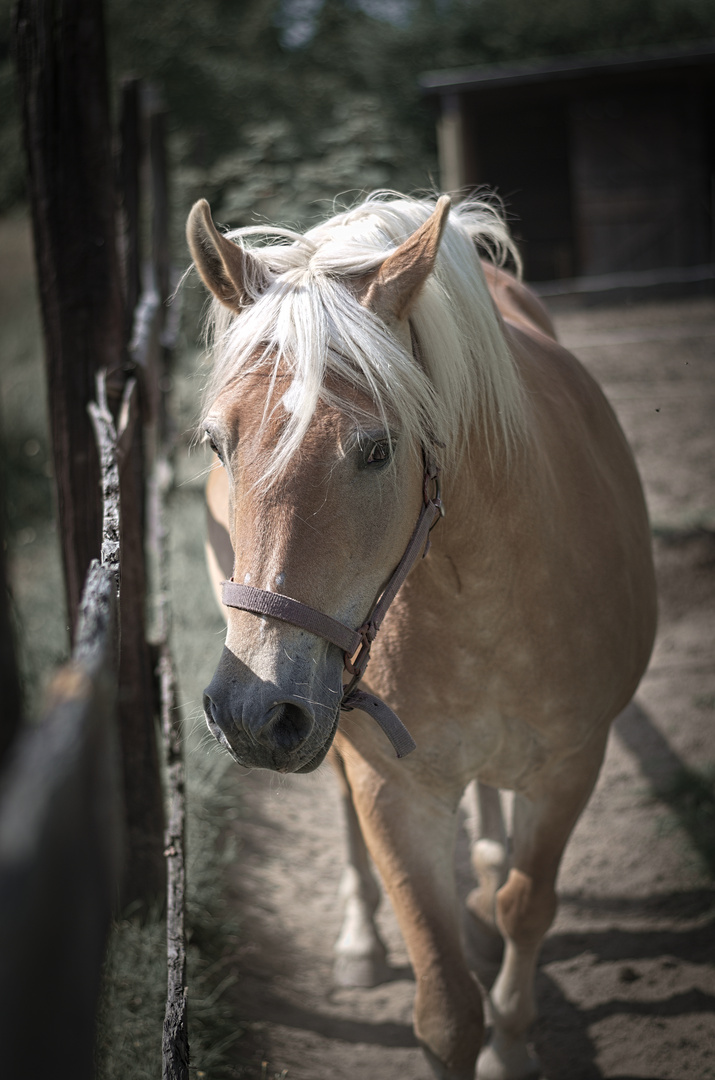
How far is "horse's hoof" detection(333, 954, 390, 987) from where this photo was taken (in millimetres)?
2826

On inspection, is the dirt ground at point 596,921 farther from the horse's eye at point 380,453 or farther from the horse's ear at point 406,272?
the horse's ear at point 406,272

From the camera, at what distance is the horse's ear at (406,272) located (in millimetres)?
1496

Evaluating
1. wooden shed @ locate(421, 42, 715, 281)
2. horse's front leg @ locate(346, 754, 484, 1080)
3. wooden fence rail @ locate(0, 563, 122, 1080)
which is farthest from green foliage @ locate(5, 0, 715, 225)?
wooden fence rail @ locate(0, 563, 122, 1080)

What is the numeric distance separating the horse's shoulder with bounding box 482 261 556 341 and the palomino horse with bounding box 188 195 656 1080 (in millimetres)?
262

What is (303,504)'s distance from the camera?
142cm

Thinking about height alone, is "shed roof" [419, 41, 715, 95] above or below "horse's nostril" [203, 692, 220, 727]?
above

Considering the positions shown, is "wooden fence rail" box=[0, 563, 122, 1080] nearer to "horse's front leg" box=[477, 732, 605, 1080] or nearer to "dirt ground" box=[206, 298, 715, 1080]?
"dirt ground" box=[206, 298, 715, 1080]

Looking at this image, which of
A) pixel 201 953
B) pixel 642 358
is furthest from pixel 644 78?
pixel 201 953

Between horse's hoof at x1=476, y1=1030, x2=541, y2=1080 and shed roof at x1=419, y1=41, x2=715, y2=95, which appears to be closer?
horse's hoof at x1=476, y1=1030, x2=541, y2=1080

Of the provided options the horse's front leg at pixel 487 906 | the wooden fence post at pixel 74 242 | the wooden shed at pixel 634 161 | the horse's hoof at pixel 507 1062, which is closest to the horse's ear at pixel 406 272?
the wooden fence post at pixel 74 242

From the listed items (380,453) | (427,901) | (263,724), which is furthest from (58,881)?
(427,901)

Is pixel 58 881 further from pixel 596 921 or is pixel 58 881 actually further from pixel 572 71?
pixel 572 71

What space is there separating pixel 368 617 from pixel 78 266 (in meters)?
1.56

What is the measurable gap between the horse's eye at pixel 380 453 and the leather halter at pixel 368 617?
132 millimetres
